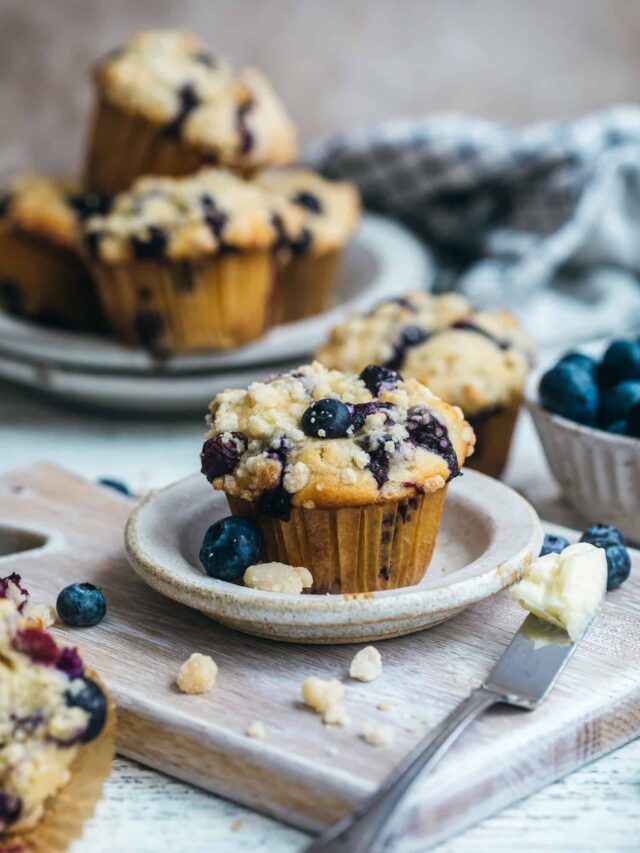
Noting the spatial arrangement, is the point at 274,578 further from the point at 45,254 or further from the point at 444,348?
the point at 45,254

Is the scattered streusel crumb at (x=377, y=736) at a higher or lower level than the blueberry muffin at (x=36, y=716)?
lower

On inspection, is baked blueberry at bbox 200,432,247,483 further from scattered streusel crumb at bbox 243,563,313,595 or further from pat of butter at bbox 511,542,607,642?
pat of butter at bbox 511,542,607,642

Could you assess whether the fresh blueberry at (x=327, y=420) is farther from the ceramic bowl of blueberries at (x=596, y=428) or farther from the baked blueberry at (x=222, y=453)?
the ceramic bowl of blueberries at (x=596, y=428)

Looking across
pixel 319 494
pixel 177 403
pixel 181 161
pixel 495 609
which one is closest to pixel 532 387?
pixel 495 609

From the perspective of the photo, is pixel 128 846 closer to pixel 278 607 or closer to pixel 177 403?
pixel 278 607

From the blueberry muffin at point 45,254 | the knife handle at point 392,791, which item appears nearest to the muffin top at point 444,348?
the blueberry muffin at point 45,254

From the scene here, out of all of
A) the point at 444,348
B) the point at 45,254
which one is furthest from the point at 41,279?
the point at 444,348
